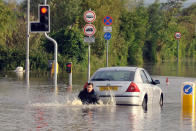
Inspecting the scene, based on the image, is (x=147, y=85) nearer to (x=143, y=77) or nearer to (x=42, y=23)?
(x=143, y=77)

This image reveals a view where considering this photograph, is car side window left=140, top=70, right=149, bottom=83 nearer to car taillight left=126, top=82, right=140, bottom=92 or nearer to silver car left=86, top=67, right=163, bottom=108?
silver car left=86, top=67, right=163, bottom=108

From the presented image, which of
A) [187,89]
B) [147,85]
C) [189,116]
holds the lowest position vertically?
[189,116]

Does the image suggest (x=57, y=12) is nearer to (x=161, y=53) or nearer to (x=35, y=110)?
(x=161, y=53)

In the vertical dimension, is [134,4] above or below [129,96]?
above

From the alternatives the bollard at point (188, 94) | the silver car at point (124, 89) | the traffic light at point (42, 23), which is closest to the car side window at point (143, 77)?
the silver car at point (124, 89)

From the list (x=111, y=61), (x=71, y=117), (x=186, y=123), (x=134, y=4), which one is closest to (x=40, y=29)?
(x=71, y=117)

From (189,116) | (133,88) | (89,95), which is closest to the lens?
(189,116)

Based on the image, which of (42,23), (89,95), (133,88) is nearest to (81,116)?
(89,95)

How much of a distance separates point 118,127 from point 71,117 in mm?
2199

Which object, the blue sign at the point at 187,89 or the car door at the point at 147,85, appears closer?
the car door at the point at 147,85

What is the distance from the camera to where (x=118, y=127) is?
13.0 meters

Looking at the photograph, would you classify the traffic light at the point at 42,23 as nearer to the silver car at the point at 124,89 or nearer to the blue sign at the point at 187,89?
the silver car at the point at 124,89

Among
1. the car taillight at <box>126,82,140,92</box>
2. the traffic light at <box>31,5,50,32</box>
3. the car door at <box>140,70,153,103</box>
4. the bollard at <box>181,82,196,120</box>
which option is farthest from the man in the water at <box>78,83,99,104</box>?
the traffic light at <box>31,5,50,32</box>

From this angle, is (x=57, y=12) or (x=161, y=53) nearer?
(x=57, y=12)
